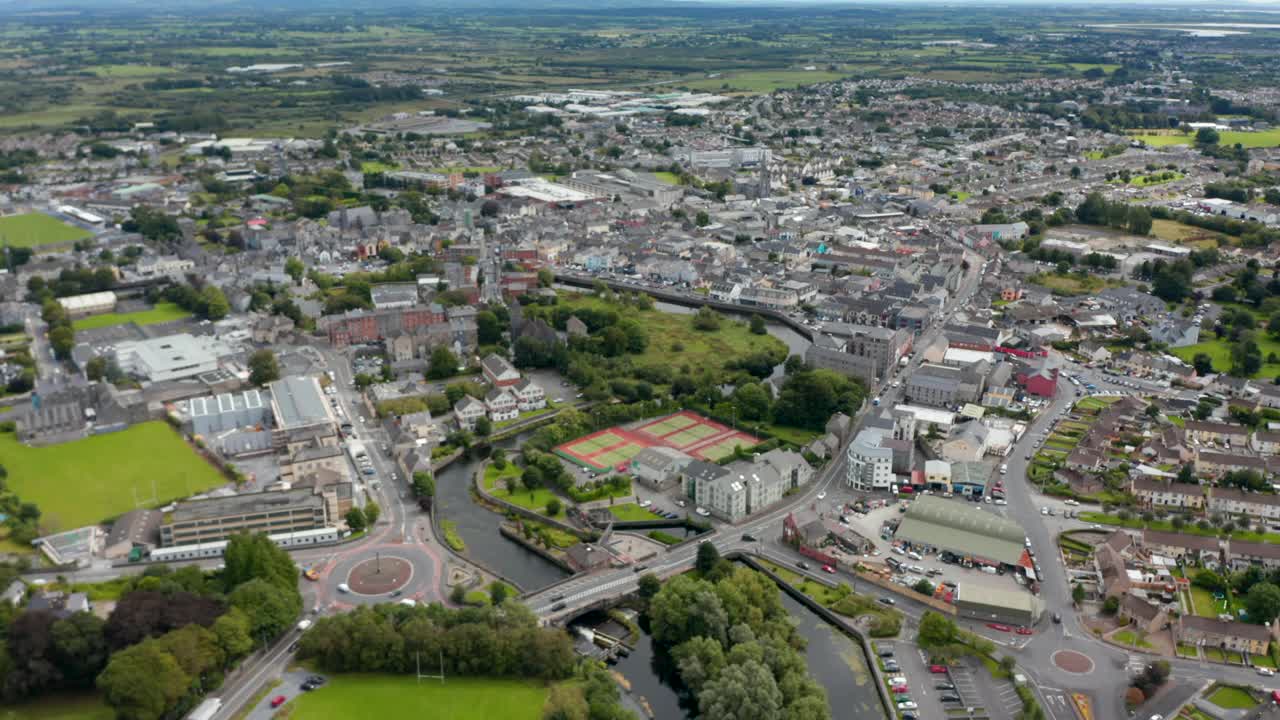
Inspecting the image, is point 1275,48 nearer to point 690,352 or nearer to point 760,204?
point 760,204

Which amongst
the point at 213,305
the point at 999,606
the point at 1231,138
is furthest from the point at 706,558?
the point at 1231,138

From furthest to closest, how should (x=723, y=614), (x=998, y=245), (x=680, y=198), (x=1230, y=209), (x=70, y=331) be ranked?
(x=680, y=198) < (x=1230, y=209) < (x=998, y=245) < (x=70, y=331) < (x=723, y=614)

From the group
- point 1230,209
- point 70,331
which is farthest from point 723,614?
point 1230,209

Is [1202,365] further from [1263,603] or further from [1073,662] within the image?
[1073,662]

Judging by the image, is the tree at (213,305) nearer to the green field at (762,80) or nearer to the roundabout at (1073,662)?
the roundabout at (1073,662)

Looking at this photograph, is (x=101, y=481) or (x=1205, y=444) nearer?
(x=101, y=481)

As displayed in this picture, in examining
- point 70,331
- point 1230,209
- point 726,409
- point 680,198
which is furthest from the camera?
point 680,198

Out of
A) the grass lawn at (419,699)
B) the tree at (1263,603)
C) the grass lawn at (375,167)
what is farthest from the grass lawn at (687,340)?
the grass lawn at (375,167)
